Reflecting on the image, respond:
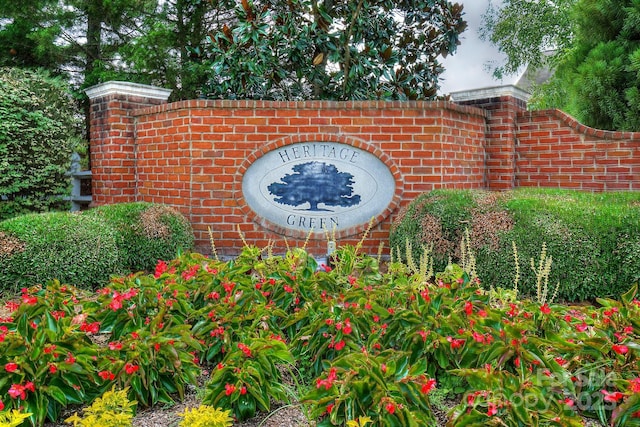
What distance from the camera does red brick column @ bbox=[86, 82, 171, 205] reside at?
7332 mm

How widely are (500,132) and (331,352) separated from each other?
225 inches

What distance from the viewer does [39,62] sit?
11688 mm

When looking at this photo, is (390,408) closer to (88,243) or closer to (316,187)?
(88,243)

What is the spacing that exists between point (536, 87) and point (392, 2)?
9344 mm

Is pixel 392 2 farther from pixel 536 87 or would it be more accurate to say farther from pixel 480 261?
pixel 536 87

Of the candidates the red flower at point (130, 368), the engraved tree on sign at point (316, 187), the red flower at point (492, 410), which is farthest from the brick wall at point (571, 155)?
the red flower at point (130, 368)

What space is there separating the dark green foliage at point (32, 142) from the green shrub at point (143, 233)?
1.92m

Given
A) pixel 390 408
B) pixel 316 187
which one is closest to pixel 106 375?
pixel 390 408

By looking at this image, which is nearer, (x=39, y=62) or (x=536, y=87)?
(x=39, y=62)

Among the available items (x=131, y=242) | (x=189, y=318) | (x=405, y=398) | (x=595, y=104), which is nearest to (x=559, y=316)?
(x=405, y=398)

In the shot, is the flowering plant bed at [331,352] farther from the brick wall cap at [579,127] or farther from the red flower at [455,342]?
the brick wall cap at [579,127]

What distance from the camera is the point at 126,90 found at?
7367 millimetres

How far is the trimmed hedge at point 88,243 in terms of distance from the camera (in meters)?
4.96

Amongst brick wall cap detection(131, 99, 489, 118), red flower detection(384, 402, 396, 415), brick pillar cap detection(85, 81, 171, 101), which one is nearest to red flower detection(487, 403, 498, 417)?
red flower detection(384, 402, 396, 415)
